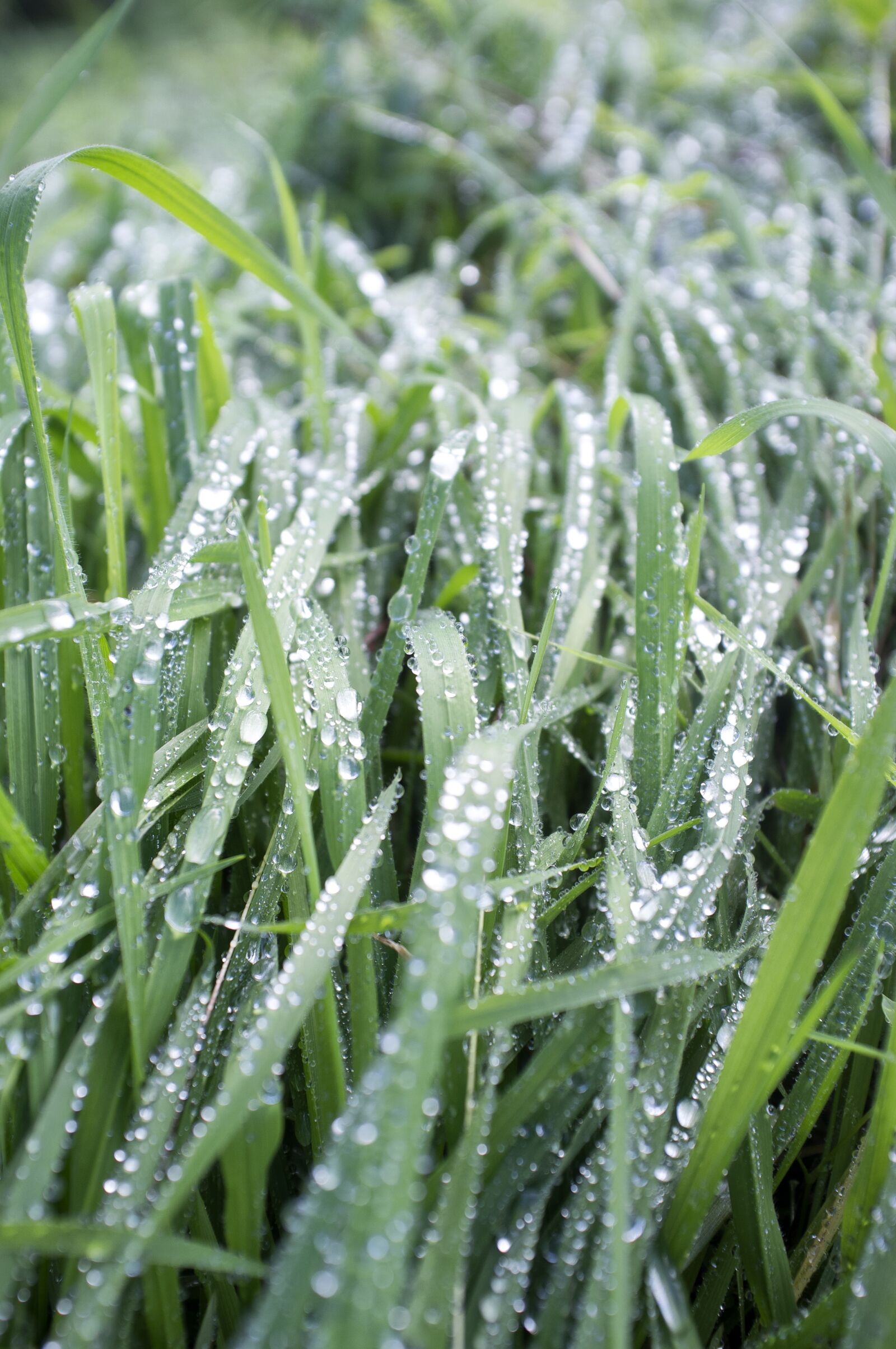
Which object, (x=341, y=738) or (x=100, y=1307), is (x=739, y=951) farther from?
(x=100, y=1307)

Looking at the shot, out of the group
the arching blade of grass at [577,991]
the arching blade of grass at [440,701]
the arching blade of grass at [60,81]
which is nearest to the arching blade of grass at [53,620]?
the arching blade of grass at [440,701]

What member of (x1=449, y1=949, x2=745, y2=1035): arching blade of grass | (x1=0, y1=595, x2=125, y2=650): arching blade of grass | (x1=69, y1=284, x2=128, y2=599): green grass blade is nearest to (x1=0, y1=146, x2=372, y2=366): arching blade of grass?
(x1=69, y1=284, x2=128, y2=599): green grass blade

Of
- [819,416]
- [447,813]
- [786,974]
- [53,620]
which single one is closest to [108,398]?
[53,620]

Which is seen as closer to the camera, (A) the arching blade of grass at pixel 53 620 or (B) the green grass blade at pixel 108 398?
(A) the arching blade of grass at pixel 53 620

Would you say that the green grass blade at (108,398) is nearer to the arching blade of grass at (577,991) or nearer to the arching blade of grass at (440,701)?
the arching blade of grass at (440,701)

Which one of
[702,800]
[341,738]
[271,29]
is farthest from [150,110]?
[702,800]

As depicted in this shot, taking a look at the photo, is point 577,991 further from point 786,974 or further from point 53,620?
point 53,620

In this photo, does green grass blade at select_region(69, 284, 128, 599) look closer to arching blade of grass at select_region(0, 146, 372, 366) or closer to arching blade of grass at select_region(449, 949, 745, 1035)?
arching blade of grass at select_region(0, 146, 372, 366)

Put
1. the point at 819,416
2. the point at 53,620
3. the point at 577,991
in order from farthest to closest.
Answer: the point at 819,416
the point at 53,620
the point at 577,991
